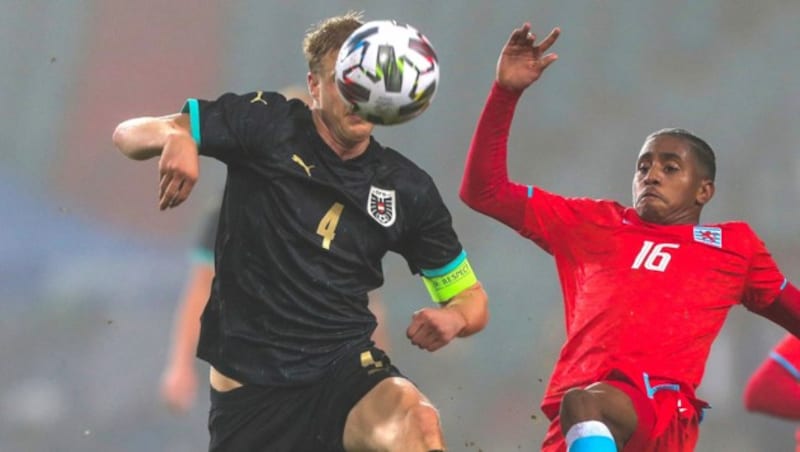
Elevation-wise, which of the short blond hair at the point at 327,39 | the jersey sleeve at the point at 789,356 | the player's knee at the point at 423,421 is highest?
the short blond hair at the point at 327,39

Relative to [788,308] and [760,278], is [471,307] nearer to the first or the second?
[760,278]

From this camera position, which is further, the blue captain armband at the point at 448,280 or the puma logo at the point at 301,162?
the blue captain armband at the point at 448,280

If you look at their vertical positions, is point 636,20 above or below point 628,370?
above

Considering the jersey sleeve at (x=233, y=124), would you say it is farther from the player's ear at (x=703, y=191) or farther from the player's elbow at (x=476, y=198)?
the player's ear at (x=703, y=191)

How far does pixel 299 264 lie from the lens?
10.8 feet

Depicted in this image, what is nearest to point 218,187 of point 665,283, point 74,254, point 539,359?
point 74,254

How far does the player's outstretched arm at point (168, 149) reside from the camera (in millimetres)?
2824

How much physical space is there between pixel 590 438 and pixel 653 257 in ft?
2.60

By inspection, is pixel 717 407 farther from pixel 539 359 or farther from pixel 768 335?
pixel 539 359

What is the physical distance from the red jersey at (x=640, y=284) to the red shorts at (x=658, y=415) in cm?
4

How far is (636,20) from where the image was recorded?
6438 mm

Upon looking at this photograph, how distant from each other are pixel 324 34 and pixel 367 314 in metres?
0.83

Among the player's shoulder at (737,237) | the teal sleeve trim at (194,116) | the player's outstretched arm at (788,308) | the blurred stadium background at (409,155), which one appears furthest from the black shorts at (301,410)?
the blurred stadium background at (409,155)

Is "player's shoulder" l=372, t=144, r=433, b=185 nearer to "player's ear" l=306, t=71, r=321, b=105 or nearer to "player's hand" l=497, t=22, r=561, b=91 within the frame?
"player's ear" l=306, t=71, r=321, b=105
